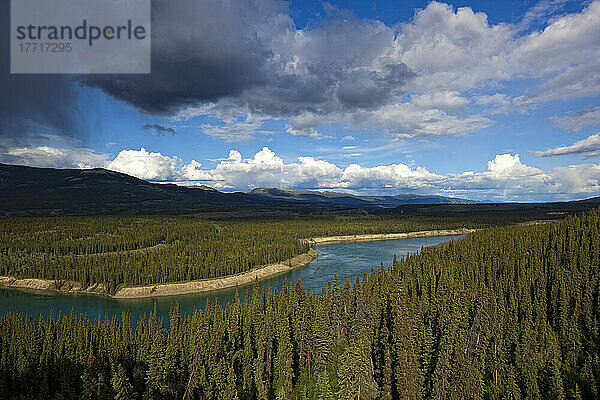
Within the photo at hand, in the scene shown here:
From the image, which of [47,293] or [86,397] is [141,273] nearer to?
[47,293]

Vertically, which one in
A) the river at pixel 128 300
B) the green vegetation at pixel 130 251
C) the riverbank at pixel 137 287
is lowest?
the river at pixel 128 300

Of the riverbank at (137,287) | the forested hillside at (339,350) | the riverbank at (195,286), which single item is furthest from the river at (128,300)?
the forested hillside at (339,350)

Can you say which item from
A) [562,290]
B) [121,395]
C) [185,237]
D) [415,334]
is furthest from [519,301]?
[185,237]

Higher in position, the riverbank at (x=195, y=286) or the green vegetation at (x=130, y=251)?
the green vegetation at (x=130, y=251)

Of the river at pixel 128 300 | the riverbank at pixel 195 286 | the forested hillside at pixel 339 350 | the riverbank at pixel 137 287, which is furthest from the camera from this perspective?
the riverbank at pixel 137 287

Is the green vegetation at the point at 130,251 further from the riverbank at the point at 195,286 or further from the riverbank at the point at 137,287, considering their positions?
the riverbank at the point at 195,286
